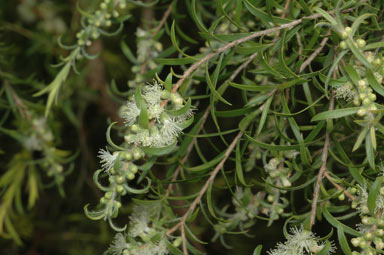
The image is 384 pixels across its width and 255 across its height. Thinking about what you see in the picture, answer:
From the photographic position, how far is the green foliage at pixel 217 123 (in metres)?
0.56

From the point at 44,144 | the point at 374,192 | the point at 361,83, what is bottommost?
the point at 44,144

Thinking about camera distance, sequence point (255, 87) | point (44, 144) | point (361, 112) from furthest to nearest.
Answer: point (44, 144)
point (255, 87)
point (361, 112)

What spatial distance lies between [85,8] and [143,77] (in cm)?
48

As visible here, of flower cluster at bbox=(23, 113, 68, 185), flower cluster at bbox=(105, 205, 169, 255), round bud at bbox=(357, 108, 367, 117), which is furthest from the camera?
flower cluster at bbox=(23, 113, 68, 185)

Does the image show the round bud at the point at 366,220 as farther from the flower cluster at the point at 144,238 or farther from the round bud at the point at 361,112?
the flower cluster at the point at 144,238

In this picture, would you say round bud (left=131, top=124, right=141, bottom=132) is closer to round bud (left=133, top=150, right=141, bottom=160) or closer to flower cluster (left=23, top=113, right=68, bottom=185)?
round bud (left=133, top=150, right=141, bottom=160)

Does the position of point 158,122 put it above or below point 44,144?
above

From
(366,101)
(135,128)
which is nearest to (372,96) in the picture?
(366,101)

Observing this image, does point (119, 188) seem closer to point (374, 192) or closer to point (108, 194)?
point (108, 194)

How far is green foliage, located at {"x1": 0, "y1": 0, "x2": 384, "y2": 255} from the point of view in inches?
21.9

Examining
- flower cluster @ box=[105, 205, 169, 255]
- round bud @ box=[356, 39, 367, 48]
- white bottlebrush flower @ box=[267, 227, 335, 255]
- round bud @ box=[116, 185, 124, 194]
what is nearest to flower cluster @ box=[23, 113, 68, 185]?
flower cluster @ box=[105, 205, 169, 255]

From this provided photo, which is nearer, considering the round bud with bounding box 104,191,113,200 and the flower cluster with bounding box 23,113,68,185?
the round bud with bounding box 104,191,113,200

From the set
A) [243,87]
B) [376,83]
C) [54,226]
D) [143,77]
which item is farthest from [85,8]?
[376,83]

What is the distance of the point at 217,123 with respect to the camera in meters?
0.79
